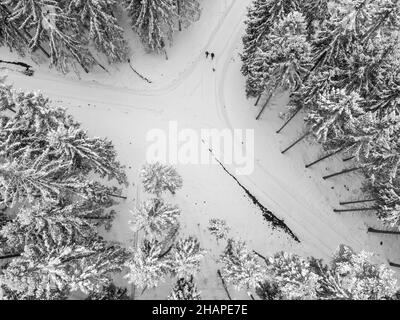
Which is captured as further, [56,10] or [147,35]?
[147,35]

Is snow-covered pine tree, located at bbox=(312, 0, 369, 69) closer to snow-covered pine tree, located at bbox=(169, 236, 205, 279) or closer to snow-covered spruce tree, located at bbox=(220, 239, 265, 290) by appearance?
snow-covered spruce tree, located at bbox=(220, 239, 265, 290)

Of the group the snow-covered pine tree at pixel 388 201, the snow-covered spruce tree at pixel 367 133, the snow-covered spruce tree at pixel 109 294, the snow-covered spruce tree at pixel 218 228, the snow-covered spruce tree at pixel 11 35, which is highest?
the snow-covered spruce tree at pixel 11 35

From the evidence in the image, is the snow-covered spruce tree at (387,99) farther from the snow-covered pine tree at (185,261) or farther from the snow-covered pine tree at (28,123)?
the snow-covered pine tree at (28,123)

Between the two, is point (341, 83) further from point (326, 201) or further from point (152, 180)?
point (152, 180)

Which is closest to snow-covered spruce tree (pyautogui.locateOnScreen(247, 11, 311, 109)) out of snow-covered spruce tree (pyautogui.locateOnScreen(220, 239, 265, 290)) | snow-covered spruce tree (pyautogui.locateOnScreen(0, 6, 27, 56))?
snow-covered spruce tree (pyautogui.locateOnScreen(220, 239, 265, 290))

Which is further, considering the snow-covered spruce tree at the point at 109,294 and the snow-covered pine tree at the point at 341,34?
the snow-covered pine tree at the point at 341,34

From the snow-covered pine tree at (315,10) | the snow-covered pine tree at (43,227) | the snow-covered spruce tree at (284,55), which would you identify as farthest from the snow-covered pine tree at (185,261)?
the snow-covered pine tree at (315,10)
